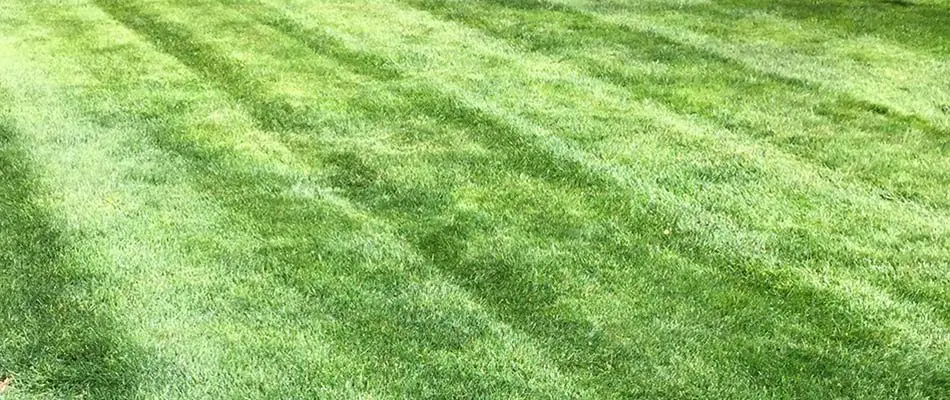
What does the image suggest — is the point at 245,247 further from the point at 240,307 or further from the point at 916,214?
the point at 916,214

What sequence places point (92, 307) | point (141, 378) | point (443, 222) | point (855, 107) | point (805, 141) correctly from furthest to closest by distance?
point (855, 107) < point (805, 141) < point (443, 222) < point (92, 307) < point (141, 378)

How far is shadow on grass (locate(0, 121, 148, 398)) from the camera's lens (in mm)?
3305

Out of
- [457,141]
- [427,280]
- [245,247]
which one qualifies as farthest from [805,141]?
[245,247]

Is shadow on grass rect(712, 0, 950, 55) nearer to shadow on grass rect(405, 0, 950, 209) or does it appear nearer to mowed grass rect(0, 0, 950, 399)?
mowed grass rect(0, 0, 950, 399)

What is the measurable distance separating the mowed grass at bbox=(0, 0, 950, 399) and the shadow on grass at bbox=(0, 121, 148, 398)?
1cm

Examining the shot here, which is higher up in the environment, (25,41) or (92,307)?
(92,307)

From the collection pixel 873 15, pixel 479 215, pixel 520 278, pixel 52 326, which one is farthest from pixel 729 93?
pixel 52 326

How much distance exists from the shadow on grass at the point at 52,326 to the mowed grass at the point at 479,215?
1 cm

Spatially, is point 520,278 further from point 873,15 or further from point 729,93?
point 873,15

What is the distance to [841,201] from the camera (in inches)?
180

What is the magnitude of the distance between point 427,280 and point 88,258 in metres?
1.33

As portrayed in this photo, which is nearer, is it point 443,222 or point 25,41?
point 443,222

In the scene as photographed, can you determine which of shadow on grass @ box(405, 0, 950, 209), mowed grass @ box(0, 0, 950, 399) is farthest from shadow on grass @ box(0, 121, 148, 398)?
shadow on grass @ box(405, 0, 950, 209)

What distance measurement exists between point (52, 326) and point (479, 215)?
1.75 meters
